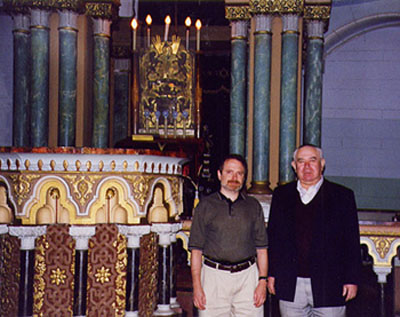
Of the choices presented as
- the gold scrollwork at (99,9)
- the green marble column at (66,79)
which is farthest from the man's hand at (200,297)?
the gold scrollwork at (99,9)

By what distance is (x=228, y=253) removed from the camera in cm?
321

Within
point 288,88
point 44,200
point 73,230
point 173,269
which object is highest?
point 288,88

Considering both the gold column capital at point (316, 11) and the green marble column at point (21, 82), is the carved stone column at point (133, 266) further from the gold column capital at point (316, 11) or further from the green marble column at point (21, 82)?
the gold column capital at point (316, 11)

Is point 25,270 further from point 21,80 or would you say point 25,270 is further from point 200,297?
point 21,80

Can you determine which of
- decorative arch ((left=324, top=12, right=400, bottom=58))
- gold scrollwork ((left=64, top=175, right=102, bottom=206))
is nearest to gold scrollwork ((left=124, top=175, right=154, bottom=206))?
gold scrollwork ((left=64, top=175, right=102, bottom=206))

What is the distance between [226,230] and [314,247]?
1.81ft

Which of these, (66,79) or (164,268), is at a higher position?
(66,79)

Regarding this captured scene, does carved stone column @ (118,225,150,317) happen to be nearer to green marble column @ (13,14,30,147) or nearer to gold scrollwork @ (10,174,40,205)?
gold scrollwork @ (10,174,40,205)

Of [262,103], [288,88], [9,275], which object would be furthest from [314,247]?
[288,88]

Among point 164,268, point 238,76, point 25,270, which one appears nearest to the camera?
point 25,270

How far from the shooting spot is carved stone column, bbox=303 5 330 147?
791 cm

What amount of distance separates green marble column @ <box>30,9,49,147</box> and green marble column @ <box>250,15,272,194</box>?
3.05m

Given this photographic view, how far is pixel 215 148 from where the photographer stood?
33.4ft

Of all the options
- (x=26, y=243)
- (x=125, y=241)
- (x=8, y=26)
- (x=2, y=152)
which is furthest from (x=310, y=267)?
(x=8, y=26)
